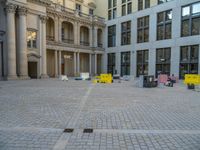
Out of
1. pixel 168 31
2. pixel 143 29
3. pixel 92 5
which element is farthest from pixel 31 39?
pixel 168 31

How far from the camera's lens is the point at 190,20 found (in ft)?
97.7

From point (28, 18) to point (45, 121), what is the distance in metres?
25.4

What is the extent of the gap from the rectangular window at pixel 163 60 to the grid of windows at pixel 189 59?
8.00ft

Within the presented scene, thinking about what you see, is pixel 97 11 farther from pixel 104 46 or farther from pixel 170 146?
pixel 170 146

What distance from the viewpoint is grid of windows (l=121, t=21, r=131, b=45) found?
131 feet

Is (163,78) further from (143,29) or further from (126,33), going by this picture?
(126,33)

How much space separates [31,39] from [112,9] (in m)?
22.4

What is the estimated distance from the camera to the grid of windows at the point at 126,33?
39.8 metres

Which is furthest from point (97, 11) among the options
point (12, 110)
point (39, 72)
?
point (12, 110)

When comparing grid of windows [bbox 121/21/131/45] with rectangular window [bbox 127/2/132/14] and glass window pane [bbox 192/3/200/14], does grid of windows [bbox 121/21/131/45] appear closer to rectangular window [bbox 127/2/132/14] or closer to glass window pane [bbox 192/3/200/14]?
rectangular window [bbox 127/2/132/14]

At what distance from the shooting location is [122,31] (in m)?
40.9

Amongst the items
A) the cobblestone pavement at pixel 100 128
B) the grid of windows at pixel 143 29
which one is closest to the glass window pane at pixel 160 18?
the grid of windows at pixel 143 29

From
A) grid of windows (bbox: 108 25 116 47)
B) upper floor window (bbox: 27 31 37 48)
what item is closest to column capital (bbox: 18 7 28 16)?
upper floor window (bbox: 27 31 37 48)

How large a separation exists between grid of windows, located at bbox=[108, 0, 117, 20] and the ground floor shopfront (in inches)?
344
